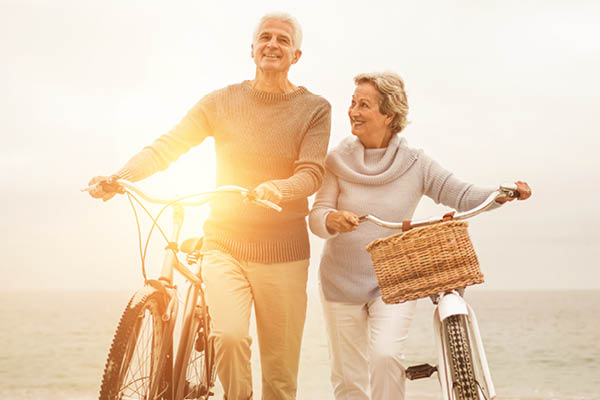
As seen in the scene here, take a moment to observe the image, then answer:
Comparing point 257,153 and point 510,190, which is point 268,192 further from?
point 510,190

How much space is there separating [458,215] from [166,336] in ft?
4.90

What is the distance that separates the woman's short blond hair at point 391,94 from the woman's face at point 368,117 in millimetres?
26

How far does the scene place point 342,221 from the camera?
3.38 metres

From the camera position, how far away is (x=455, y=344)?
3.04 metres

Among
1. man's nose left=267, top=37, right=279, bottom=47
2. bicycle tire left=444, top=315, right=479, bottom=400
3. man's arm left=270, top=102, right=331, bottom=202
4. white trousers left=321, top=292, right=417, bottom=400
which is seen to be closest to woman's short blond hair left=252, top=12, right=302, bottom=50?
man's nose left=267, top=37, right=279, bottom=47

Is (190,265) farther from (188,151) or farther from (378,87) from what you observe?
(378,87)

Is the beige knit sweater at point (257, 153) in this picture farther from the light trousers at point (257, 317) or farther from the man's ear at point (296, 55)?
the man's ear at point (296, 55)

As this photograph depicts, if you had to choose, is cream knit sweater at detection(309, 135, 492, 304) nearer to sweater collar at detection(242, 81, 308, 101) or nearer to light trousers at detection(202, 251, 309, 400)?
light trousers at detection(202, 251, 309, 400)

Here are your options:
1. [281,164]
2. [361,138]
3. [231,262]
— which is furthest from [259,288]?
[361,138]

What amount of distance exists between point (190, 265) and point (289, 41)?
4.20 ft

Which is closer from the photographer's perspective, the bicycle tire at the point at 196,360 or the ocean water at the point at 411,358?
the bicycle tire at the point at 196,360

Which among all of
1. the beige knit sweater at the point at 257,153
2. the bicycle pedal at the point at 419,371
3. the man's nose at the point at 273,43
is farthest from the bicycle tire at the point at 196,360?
the man's nose at the point at 273,43

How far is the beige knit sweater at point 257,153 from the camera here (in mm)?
3615

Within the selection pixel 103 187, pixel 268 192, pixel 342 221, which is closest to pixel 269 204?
pixel 268 192
